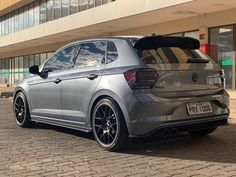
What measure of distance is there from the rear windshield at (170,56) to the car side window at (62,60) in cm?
159

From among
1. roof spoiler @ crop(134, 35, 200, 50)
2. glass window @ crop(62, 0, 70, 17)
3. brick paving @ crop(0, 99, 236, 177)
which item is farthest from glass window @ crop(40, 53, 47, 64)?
roof spoiler @ crop(134, 35, 200, 50)

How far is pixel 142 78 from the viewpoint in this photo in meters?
5.94

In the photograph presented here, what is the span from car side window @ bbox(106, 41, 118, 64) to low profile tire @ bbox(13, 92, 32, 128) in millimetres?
2648

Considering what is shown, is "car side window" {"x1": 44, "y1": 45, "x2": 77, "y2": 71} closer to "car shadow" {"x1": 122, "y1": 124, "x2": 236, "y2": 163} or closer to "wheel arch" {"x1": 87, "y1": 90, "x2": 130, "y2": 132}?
"wheel arch" {"x1": 87, "y1": 90, "x2": 130, "y2": 132}

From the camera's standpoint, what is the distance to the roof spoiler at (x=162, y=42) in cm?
634

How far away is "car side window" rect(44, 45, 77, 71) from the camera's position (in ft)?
24.6

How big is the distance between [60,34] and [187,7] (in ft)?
41.1

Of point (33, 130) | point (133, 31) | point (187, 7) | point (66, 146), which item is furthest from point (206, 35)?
point (66, 146)

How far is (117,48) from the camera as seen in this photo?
6.55 metres

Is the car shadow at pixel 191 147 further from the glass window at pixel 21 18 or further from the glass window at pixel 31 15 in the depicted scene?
the glass window at pixel 21 18

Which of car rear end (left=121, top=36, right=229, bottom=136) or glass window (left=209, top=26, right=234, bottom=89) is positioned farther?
glass window (left=209, top=26, right=234, bottom=89)

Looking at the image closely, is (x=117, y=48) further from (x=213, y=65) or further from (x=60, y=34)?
(x=60, y=34)

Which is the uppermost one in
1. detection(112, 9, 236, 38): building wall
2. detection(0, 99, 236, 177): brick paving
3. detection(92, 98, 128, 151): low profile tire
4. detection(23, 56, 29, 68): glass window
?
detection(112, 9, 236, 38): building wall

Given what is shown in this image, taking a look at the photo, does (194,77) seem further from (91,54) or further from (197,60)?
(91,54)
